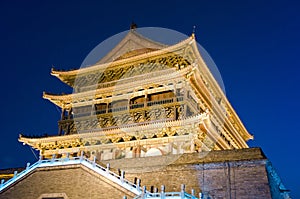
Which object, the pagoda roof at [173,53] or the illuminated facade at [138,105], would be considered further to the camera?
the pagoda roof at [173,53]

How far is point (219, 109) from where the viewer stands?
82.6ft

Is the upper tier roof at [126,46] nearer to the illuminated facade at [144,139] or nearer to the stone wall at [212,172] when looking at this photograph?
the illuminated facade at [144,139]

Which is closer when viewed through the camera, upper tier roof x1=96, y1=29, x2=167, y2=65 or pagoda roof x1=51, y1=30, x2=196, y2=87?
pagoda roof x1=51, y1=30, x2=196, y2=87

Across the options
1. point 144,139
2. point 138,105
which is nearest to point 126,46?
point 138,105

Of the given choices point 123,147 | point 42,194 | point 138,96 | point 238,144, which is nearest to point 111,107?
point 138,96

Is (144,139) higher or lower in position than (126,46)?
lower

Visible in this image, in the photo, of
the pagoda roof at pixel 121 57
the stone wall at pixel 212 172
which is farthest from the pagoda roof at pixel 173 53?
the stone wall at pixel 212 172

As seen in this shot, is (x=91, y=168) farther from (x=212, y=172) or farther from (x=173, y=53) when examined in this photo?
(x=173, y=53)

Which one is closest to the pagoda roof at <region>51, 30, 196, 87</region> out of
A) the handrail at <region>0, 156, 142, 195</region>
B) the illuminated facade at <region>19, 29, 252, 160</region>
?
the illuminated facade at <region>19, 29, 252, 160</region>

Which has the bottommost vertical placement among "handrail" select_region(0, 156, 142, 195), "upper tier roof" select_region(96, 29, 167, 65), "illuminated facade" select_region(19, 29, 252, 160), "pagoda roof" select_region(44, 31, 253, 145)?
"handrail" select_region(0, 156, 142, 195)

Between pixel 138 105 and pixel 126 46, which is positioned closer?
pixel 138 105

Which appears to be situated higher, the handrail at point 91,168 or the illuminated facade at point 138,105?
the illuminated facade at point 138,105

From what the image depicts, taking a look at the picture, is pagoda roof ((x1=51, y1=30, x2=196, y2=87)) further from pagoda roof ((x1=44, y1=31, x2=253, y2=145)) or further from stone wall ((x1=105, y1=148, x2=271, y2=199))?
stone wall ((x1=105, y1=148, x2=271, y2=199))

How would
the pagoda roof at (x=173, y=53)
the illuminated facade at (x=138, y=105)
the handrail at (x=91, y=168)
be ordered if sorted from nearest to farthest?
the handrail at (x=91, y=168), the illuminated facade at (x=138, y=105), the pagoda roof at (x=173, y=53)
